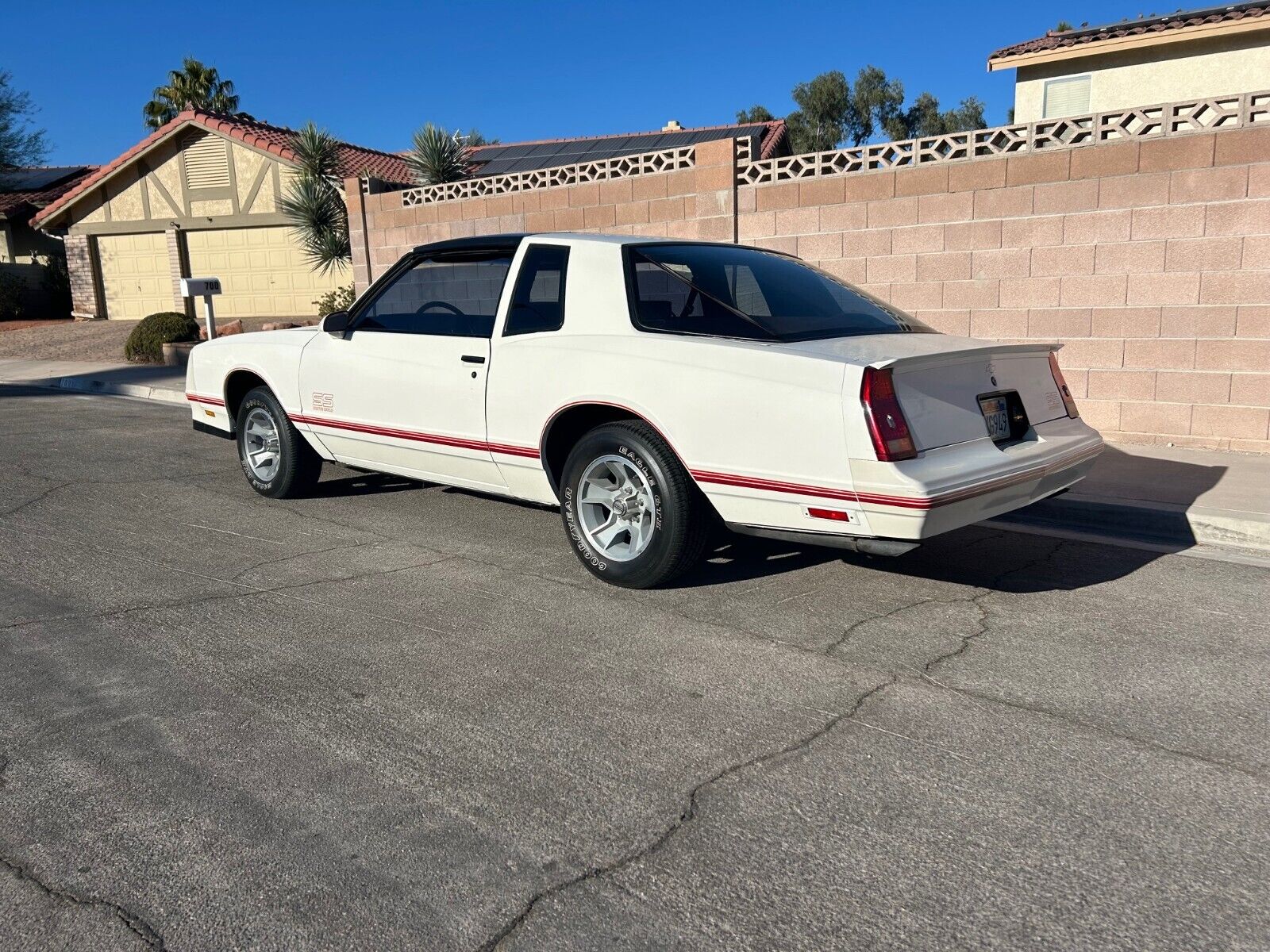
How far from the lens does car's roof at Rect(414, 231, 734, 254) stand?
17.3ft

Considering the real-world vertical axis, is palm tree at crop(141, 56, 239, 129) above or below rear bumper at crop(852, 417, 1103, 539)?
above

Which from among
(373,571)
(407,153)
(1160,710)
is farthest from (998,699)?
(407,153)

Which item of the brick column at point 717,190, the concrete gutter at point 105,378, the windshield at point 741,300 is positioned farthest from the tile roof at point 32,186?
the windshield at point 741,300

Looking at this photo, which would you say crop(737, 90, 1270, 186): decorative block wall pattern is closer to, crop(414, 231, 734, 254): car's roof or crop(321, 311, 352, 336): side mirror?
crop(414, 231, 734, 254): car's roof

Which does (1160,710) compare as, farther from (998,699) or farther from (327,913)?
(327,913)

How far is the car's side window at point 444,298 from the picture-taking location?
221 inches

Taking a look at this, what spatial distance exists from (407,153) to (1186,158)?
508 inches

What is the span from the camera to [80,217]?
2650 cm

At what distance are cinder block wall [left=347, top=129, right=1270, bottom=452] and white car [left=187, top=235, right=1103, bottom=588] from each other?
347 cm

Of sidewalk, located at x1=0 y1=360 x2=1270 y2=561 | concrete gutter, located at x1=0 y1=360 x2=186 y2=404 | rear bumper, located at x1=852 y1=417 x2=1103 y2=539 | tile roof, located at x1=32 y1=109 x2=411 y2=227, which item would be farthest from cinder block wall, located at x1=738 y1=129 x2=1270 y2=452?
tile roof, located at x1=32 y1=109 x2=411 y2=227

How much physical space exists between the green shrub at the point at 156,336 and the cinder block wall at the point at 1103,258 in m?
11.8

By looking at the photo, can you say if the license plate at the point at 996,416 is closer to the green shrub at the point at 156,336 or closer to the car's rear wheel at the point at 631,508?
the car's rear wheel at the point at 631,508

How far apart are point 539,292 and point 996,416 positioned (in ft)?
7.51

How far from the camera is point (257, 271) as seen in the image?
78.9 feet
